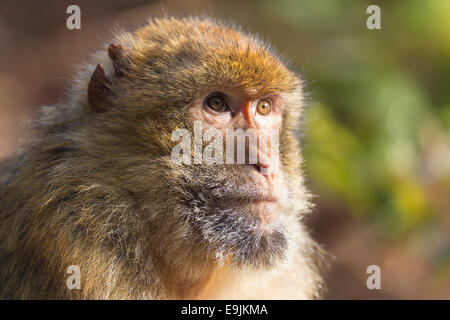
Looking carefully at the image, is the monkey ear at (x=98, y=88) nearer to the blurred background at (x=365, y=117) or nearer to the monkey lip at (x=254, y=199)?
the monkey lip at (x=254, y=199)

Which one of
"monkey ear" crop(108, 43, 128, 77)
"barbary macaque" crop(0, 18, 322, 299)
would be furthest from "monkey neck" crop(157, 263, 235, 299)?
"monkey ear" crop(108, 43, 128, 77)

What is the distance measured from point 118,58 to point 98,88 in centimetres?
22

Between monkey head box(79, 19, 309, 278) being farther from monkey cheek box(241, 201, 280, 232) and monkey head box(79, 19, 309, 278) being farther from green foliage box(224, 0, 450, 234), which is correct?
green foliage box(224, 0, 450, 234)

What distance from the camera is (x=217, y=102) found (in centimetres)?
366

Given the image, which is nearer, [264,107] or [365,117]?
[264,107]

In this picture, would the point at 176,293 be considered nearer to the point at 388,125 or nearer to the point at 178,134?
the point at 178,134

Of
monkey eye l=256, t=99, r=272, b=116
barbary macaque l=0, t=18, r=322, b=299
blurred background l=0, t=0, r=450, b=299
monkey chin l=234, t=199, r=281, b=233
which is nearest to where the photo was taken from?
barbary macaque l=0, t=18, r=322, b=299

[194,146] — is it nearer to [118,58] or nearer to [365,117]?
[118,58]

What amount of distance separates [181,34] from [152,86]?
1.64 feet

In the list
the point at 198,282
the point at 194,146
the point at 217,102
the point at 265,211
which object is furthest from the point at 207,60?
the point at 198,282

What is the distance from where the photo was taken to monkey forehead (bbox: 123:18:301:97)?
11.6 feet

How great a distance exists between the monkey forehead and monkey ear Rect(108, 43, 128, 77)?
0.07 meters

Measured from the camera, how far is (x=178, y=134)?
11.4ft

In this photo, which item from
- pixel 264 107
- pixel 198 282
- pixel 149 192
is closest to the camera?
pixel 149 192
